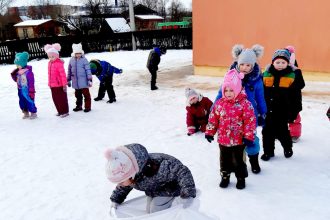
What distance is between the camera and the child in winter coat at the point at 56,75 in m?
6.88

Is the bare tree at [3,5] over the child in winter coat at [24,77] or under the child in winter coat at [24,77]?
over

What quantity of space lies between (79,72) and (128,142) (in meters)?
2.43

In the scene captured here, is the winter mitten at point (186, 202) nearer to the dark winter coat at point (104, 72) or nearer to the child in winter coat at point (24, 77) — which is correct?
the child in winter coat at point (24, 77)

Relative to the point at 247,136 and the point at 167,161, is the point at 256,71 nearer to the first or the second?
the point at 247,136

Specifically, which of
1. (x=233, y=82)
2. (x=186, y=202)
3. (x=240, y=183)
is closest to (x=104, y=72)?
(x=240, y=183)

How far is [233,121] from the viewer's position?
344cm

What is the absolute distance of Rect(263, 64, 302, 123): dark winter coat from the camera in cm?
413

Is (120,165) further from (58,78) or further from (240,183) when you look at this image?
(58,78)

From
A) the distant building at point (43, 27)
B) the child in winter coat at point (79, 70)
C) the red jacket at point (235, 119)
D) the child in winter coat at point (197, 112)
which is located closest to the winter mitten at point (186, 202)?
the red jacket at point (235, 119)

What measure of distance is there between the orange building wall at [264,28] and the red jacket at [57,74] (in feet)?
18.3

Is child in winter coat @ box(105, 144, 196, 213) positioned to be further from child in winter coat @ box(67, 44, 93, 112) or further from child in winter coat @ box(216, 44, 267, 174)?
child in winter coat @ box(67, 44, 93, 112)

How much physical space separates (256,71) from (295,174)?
140cm

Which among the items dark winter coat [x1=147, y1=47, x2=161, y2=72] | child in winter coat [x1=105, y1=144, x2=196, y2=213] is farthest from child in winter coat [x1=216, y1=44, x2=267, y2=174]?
dark winter coat [x1=147, y1=47, x2=161, y2=72]

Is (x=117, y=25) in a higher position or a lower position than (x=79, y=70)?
higher
